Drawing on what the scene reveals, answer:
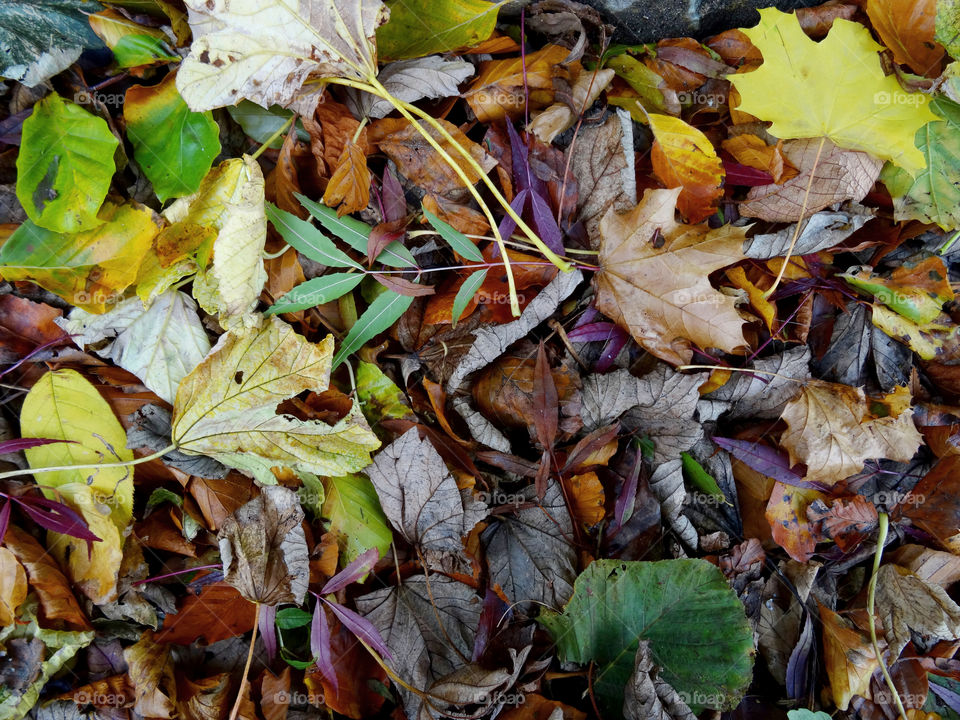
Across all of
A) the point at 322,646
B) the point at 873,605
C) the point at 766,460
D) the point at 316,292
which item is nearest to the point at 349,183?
the point at 316,292

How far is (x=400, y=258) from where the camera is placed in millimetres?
1654

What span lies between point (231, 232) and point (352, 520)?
2.80 ft

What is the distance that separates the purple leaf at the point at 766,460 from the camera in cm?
173

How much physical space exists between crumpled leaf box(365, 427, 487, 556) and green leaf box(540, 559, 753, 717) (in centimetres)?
36

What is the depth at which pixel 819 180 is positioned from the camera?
1.66 meters

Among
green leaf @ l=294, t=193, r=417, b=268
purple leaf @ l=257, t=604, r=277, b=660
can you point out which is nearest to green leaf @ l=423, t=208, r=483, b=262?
green leaf @ l=294, t=193, r=417, b=268

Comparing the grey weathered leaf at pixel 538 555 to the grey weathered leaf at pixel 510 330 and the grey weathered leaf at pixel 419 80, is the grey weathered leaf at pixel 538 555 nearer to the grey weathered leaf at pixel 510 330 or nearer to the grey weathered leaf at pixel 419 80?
the grey weathered leaf at pixel 510 330

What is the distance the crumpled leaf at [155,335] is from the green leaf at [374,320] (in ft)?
1.36

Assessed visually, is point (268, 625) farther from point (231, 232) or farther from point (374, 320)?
point (231, 232)

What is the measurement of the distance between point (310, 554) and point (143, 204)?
3.63 feet

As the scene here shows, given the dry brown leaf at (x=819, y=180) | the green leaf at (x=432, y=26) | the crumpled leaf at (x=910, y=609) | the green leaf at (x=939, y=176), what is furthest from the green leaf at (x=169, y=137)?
the crumpled leaf at (x=910, y=609)

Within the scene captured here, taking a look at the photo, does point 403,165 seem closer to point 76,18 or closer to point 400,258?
point 400,258

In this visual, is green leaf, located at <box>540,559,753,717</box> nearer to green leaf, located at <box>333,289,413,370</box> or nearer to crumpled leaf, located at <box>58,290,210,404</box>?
green leaf, located at <box>333,289,413,370</box>

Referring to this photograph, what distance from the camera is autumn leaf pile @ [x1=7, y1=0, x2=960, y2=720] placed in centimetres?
161
